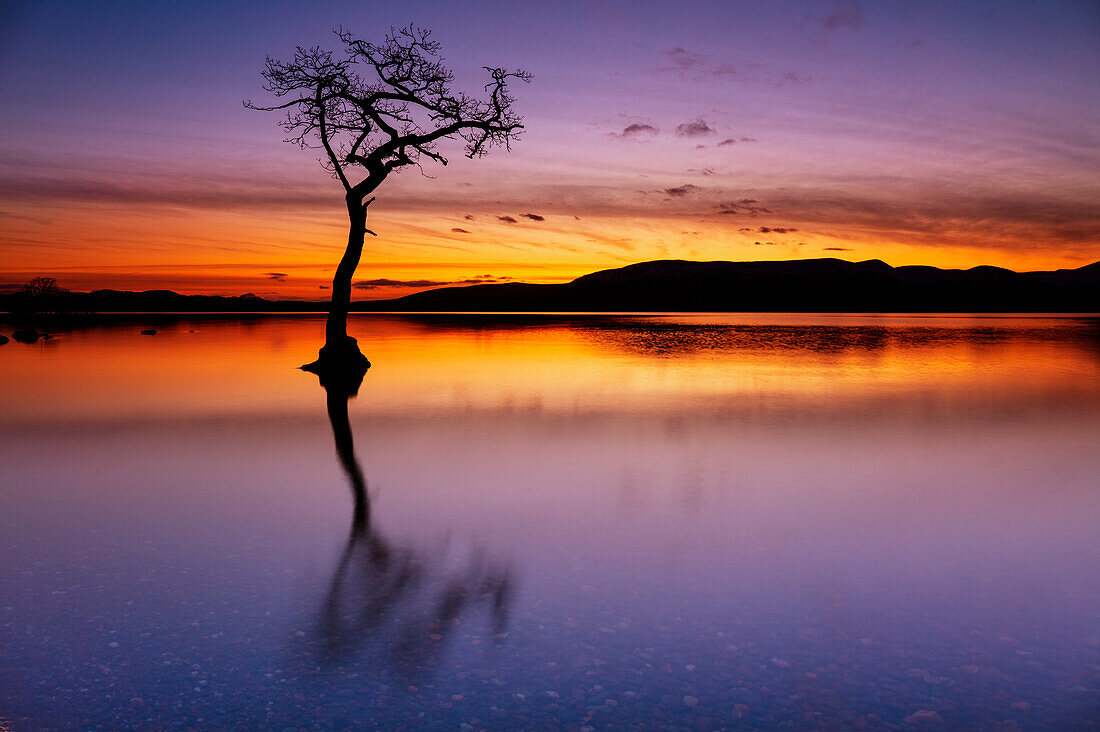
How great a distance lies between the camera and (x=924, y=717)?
4156 millimetres

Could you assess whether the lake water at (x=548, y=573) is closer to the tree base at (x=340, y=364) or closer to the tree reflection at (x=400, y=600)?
the tree reflection at (x=400, y=600)

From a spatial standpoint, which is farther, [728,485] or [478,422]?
[478,422]

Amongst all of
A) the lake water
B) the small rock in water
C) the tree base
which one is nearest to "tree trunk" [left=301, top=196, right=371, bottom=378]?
the tree base

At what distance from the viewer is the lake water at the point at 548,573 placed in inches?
170

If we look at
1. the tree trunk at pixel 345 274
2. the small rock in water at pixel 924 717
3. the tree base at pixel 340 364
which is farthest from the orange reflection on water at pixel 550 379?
the small rock in water at pixel 924 717

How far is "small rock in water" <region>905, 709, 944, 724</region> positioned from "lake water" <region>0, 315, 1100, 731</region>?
22mm

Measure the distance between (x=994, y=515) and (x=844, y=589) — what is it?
3569mm

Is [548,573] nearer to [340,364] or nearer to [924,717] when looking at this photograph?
[924,717]

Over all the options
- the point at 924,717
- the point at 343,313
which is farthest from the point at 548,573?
the point at 343,313

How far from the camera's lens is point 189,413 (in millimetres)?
15742

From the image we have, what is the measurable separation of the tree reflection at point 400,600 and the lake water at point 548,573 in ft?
0.10

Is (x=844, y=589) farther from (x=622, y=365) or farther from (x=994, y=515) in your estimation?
(x=622, y=365)

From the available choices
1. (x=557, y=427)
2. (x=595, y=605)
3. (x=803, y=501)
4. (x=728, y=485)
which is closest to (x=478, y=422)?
(x=557, y=427)

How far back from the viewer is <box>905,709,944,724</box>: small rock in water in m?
4.12
